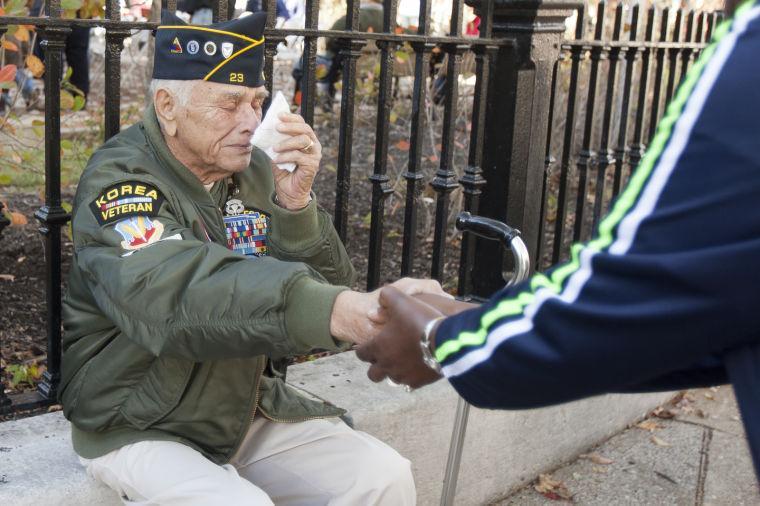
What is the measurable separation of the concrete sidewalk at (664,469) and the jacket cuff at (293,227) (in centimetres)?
166

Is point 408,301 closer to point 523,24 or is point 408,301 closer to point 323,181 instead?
point 523,24

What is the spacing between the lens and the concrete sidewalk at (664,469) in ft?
13.7

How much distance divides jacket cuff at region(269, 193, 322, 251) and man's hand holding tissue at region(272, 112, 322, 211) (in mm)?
28

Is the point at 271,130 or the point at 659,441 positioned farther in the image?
the point at 659,441

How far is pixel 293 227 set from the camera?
117 inches

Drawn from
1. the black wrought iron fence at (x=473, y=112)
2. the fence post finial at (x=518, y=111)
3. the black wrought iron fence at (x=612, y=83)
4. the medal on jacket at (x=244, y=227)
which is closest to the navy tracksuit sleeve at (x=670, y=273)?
the medal on jacket at (x=244, y=227)

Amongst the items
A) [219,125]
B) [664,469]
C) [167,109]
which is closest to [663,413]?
[664,469]

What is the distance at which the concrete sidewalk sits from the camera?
4172 mm

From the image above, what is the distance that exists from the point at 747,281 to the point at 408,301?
768mm

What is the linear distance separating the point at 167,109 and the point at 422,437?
152 cm

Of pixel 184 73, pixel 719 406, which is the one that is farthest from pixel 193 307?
pixel 719 406

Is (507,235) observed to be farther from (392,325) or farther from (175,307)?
(175,307)

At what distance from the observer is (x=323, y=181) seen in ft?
24.4

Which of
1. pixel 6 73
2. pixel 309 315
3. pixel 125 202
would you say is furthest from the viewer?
pixel 6 73
